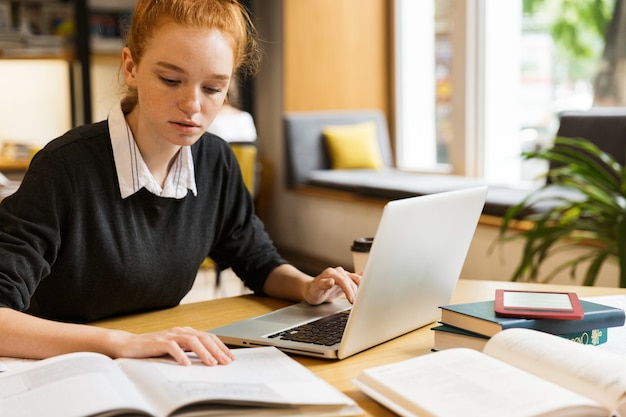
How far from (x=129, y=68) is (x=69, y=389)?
2.44 feet

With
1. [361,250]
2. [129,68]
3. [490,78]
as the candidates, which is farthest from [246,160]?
[361,250]

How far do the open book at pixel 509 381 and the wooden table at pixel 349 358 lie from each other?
44 mm

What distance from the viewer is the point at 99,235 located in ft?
4.77

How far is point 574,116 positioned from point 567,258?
3.47 ft

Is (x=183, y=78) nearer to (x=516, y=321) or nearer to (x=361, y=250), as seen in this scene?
(x=361, y=250)

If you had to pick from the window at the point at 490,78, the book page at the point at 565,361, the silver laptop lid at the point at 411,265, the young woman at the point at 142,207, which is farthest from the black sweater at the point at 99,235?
the window at the point at 490,78

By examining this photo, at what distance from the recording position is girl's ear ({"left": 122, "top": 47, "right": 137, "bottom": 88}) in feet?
4.87

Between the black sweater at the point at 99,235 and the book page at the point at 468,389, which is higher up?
the black sweater at the point at 99,235

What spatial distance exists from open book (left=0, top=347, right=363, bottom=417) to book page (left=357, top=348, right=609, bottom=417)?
2.5 inches

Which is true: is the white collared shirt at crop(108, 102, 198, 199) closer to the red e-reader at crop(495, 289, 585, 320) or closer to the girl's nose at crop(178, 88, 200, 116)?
the girl's nose at crop(178, 88, 200, 116)

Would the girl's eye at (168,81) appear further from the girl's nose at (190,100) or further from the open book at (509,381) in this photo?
the open book at (509,381)

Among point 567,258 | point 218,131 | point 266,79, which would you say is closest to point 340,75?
point 266,79

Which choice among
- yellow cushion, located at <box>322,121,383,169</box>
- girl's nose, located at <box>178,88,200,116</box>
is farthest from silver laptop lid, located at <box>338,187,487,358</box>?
yellow cushion, located at <box>322,121,383,169</box>

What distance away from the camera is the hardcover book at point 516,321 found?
1128mm
